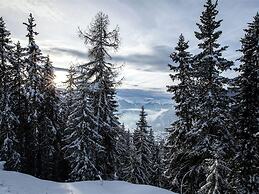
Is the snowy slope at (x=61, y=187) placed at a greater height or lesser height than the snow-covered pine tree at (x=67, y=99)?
lesser

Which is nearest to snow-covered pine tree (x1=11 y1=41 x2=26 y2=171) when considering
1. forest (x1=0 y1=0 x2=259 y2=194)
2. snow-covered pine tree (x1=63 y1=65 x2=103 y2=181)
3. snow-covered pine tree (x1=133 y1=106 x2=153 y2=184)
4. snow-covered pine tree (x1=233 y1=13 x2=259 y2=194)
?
forest (x1=0 y1=0 x2=259 y2=194)

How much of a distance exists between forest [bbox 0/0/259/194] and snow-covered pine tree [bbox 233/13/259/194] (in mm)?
65

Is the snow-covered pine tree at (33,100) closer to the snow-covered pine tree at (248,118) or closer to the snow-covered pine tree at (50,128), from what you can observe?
the snow-covered pine tree at (50,128)

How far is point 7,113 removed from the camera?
32.2m

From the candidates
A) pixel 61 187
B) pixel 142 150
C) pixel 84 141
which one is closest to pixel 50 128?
pixel 84 141

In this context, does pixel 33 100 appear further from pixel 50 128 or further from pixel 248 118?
pixel 248 118

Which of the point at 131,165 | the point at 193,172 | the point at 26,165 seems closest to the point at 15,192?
the point at 193,172

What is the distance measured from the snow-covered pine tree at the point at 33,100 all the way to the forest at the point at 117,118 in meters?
0.10

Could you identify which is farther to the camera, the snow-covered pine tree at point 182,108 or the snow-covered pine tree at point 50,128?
the snow-covered pine tree at point 50,128

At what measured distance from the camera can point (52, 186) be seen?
55.6 feet

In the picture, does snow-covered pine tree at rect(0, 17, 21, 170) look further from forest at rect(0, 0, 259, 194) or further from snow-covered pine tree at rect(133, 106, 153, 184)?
snow-covered pine tree at rect(133, 106, 153, 184)

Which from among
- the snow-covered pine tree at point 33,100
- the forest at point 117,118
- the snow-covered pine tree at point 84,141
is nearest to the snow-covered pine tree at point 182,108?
the forest at point 117,118

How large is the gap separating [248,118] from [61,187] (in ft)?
44.2

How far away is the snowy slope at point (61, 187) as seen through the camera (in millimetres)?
15384
